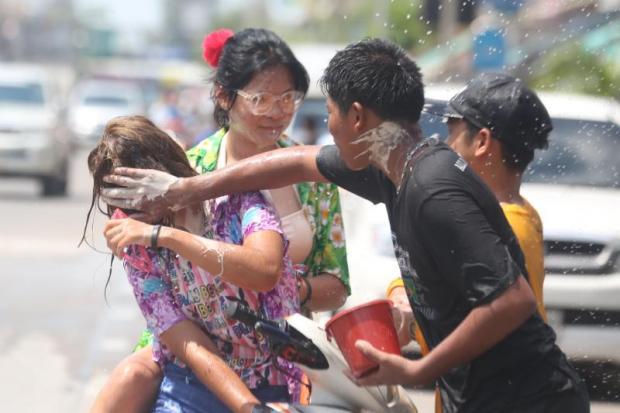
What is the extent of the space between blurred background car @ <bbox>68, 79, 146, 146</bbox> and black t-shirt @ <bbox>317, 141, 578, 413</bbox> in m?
46.5

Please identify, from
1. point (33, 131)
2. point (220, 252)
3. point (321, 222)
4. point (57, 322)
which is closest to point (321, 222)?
point (321, 222)

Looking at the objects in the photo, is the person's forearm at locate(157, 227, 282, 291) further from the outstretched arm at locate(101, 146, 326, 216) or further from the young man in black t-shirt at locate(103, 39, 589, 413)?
the young man in black t-shirt at locate(103, 39, 589, 413)

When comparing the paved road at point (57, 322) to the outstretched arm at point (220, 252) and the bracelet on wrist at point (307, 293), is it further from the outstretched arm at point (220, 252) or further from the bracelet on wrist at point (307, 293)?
the outstretched arm at point (220, 252)

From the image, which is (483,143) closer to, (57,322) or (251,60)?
(251,60)

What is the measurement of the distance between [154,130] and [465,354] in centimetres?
116

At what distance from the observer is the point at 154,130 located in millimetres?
3721

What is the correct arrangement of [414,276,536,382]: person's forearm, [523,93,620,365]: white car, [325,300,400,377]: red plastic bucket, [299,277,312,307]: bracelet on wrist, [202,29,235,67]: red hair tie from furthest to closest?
[523,93,620,365]: white car < [202,29,235,67]: red hair tie < [299,277,312,307]: bracelet on wrist < [325,300,400,377]: red plastic bucket < [414,276,536,382]: person's forearm

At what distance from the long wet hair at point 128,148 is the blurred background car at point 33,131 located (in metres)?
21.0

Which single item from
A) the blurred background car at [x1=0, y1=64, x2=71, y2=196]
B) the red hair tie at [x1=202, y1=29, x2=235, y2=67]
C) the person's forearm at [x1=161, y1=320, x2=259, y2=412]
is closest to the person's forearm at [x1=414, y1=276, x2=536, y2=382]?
the person's forearm at [x1=161, y1=320, x2=259, y2=412]

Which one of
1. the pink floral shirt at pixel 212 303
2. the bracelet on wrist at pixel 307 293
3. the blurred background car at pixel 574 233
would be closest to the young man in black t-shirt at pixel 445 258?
the pink floral shirt at pixel 212 303

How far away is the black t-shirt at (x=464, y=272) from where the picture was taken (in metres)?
2.98

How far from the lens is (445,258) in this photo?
9.88 ft

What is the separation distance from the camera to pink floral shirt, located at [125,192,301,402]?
3.59 meters

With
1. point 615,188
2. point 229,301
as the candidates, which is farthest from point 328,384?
point 615,188
